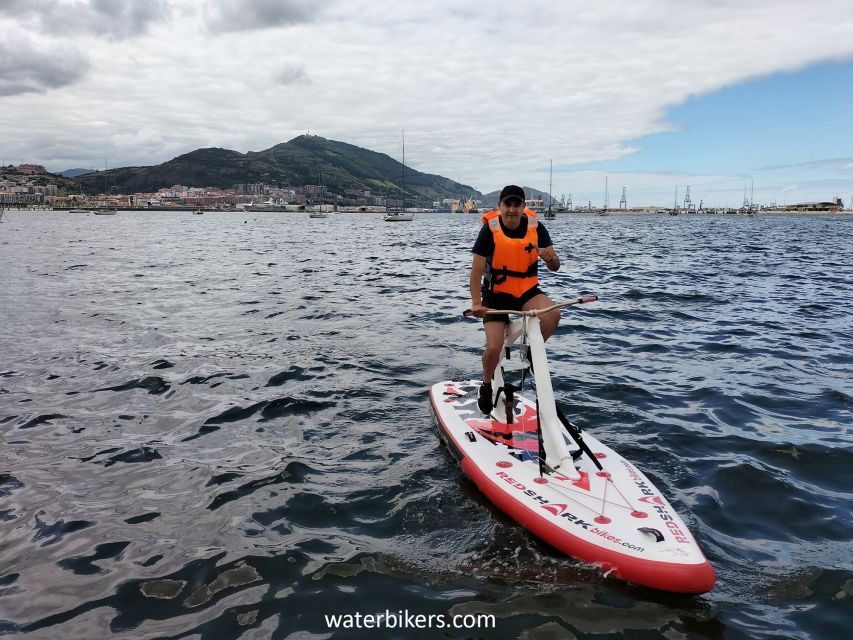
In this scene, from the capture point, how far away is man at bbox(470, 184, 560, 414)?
6.90m

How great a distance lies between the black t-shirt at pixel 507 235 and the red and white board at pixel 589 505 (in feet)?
8.22

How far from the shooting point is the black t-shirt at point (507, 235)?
702 cm

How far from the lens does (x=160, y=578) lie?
16.5 ft

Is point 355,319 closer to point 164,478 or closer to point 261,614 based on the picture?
point 164,478

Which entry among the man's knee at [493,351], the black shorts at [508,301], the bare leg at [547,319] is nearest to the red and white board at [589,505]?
the man's knee at [493,351]

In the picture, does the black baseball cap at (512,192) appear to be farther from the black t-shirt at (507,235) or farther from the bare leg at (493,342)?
the bare leg at (493,342)

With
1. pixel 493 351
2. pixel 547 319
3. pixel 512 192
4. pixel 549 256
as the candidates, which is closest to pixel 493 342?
pixel 493 351

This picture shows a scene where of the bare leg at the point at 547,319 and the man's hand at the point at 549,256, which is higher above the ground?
the man's hand at the point at 549,256

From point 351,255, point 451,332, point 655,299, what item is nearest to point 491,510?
point 451,332

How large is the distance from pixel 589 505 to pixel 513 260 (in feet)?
10.2

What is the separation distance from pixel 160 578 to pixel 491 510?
345cm

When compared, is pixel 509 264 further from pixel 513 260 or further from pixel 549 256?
pixel 549 256

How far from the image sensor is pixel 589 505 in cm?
568

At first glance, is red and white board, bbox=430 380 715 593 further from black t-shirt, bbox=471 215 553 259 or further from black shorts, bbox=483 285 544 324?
black t-shirt, bbox=471 215 553 259
